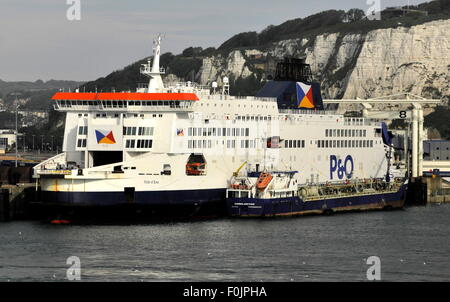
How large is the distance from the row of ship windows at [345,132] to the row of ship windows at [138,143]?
15830 mm

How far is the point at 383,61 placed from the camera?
150 metres

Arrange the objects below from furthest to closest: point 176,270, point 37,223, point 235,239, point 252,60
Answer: point 252,60
point 37,223
point 235,239
point 176,270

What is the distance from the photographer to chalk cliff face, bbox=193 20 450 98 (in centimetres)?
14462

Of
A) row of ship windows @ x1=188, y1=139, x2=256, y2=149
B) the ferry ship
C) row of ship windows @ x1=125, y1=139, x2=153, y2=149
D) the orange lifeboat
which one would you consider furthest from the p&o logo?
row of ship windows @ x1=125, y1=139, x2=153, y2=149

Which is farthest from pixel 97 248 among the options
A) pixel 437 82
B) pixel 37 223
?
pixel 437 82

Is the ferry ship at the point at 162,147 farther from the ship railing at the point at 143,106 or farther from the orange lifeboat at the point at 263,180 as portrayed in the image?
the orange lifeboat at the point at 263,180

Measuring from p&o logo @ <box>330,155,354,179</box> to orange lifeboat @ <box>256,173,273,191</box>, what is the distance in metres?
10.1

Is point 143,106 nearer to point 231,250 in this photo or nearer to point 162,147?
→ point 162,147

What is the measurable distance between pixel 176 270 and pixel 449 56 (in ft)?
351

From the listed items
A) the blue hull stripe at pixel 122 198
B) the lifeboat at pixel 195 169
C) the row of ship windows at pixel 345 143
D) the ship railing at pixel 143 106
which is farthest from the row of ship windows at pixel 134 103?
the row of ship windows at pixel 345 143

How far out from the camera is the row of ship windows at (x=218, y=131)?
6238 centimetres

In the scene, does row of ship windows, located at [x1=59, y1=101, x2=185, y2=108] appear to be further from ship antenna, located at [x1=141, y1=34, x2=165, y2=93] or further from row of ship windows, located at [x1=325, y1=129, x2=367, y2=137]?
row of ship windows, located at [x1=325, y1=129, x2=367, y2=137]
